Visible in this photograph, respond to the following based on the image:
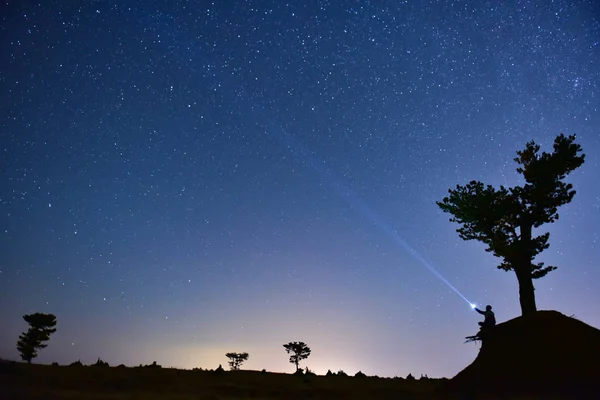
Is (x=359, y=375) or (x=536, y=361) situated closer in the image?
(x=536, y=361)

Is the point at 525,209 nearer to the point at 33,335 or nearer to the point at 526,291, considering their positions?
the point at 526,291

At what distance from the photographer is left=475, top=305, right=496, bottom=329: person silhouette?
74.6 feet

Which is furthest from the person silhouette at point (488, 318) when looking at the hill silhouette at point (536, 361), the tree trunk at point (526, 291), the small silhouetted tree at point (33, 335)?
the small silhouetted tree at point (33, 335)

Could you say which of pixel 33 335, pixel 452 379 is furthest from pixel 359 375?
pixel 33 335

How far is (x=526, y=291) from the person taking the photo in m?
23.7

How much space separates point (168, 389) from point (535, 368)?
1714 centimetres

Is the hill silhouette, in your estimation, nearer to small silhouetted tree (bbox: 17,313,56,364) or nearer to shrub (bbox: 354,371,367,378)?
shrub (bbox: 354,371,367,378)

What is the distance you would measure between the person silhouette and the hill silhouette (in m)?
0.52

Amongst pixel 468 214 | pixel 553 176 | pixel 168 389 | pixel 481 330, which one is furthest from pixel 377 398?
pixel 553 176

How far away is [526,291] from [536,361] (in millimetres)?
5904

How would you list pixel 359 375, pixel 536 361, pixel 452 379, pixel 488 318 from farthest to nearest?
pixel 359 375
pixel 488 318
pixel 452 379
pixel 536 361

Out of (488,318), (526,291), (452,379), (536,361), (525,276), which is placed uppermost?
(525,276)

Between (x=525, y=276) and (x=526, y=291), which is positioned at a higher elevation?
(x=525, y=276)

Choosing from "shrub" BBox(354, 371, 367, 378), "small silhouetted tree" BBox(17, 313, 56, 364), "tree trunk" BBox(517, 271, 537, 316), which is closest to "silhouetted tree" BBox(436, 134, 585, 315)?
"tree trunk" BBox(517, 271, 537, 316)
